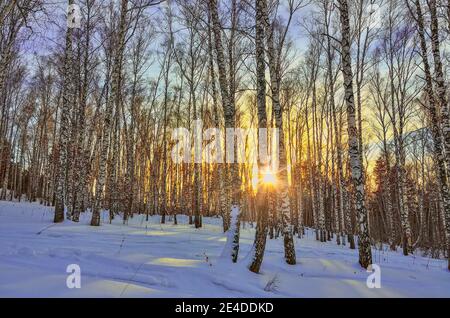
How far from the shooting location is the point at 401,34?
15.8 m

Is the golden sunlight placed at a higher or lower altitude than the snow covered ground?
higher

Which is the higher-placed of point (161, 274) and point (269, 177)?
point (269, 177)

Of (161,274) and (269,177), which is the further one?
(269,177)

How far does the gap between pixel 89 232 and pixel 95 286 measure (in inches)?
201

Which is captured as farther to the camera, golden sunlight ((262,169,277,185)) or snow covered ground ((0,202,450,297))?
golden sunlight ((262,169,277,185))

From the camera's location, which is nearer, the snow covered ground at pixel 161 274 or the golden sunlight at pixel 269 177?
the snow covered ground at pixel 161 274

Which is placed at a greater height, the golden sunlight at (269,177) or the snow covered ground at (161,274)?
the golden sunlight at (269,177)
